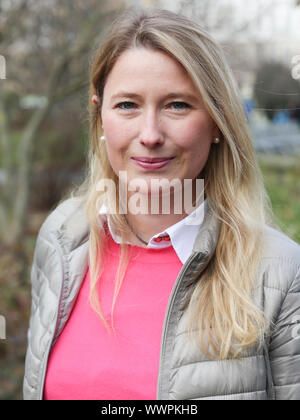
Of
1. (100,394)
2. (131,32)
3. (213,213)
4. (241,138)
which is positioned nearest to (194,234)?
(213,213)

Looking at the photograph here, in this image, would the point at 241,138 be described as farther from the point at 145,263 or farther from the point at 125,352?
the point at 125,352

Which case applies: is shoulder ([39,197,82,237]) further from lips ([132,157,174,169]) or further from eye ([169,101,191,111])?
eye ([169,101,191,111])

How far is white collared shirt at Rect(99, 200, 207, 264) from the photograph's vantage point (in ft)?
6.11

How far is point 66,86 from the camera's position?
5.43 m

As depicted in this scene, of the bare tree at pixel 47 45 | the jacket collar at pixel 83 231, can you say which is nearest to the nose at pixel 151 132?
the jacket collar at pixel 83 231

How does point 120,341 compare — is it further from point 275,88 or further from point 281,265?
point 275,88

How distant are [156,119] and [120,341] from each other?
2.65 feet

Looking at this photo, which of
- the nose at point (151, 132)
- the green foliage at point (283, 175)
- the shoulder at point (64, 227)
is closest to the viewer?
the nose at point (151, 132)

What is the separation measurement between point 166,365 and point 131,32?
1223 mm

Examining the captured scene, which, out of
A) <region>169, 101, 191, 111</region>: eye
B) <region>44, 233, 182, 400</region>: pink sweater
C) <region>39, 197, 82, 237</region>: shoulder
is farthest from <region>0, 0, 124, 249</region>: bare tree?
<region>44, 233, 182, 400</region>: pink sweater

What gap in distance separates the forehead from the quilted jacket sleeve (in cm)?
81

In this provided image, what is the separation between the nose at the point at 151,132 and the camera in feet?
5.67

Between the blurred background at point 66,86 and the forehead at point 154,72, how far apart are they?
1.75 feet

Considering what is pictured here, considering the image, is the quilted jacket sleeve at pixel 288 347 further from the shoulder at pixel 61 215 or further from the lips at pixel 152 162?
the shoulder at pixel 61 215
